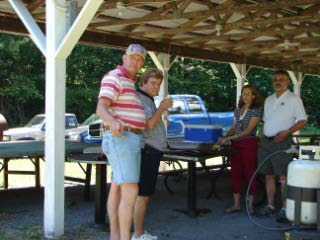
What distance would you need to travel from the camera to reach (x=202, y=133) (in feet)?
20.7

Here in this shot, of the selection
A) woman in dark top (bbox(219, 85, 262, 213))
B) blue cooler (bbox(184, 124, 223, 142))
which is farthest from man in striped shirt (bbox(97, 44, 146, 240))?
blue cooler (bbox(184, 124, 223, 142))

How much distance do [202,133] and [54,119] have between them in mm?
1975

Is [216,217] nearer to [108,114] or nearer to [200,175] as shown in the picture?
[108,114]

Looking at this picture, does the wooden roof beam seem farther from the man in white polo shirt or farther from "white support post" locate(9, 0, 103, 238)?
"white support post" locate(9, 0, 103, 238)

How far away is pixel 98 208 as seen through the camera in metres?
5.62

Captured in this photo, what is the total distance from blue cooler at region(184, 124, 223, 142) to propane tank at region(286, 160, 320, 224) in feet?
7.22

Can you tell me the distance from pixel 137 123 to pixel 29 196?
4.41 m

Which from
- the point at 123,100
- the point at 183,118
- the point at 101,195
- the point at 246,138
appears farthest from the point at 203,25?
the point at 183,118

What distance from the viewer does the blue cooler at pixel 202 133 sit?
6258 millimetres

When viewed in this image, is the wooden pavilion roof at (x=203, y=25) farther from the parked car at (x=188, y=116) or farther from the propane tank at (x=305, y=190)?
the parked car at (x=188, y=116)

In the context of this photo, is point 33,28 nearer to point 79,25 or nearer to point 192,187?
point 79,25

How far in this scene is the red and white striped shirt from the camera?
4.04 meters

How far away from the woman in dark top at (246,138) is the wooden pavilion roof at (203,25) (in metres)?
1.60

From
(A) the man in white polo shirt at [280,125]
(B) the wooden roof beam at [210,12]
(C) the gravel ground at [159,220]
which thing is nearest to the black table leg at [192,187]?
(C) the gravel ground at [159,220]
